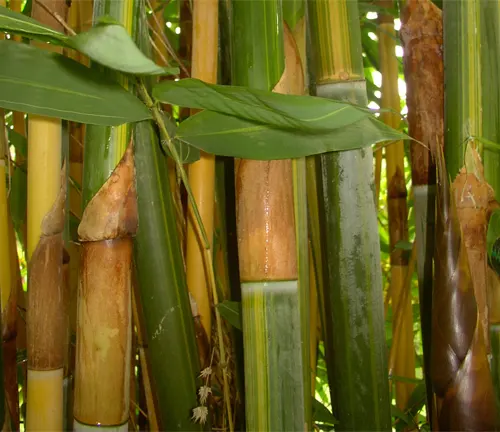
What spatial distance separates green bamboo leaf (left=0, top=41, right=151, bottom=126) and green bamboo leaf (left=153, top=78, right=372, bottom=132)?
5 cm

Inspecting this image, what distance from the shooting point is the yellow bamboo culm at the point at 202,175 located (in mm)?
542

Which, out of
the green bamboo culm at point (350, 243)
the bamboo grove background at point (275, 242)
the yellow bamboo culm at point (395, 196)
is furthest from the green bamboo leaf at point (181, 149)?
the yellow bamboo culm at point (395, 196)

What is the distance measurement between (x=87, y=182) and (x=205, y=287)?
0.21 meters

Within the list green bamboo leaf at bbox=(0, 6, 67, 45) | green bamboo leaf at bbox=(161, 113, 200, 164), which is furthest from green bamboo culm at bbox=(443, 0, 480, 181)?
green bamboo leaf at bbox=(0, 6, 67, 45)

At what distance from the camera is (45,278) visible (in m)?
0.49

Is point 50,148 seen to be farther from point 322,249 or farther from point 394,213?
point 394,213

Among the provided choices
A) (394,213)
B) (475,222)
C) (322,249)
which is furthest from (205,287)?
(394,213)

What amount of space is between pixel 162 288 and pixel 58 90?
0.59ft

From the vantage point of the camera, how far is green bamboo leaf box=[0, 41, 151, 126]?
345mm

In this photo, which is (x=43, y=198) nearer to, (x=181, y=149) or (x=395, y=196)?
(x=181, y=149)

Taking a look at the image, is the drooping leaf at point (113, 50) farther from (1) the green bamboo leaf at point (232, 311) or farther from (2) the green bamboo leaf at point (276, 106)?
(1) the green bamboo leaf at point (232, 311)

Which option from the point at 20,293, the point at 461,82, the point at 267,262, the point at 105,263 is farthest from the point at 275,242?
the point at 20,293

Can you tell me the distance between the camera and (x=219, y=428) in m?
0.59

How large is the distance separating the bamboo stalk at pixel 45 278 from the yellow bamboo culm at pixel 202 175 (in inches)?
5.0
